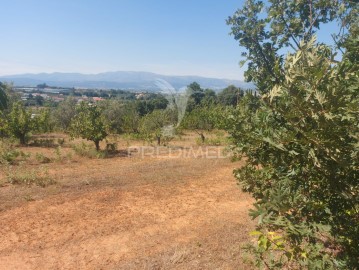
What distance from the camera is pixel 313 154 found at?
1955 mm

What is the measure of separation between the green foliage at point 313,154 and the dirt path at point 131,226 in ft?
10.9

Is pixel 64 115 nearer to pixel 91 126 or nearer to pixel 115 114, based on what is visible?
pixel 115 114

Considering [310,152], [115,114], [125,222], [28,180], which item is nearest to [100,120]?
[28,180]

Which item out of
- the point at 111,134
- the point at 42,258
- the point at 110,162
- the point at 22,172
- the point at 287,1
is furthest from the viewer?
the point at 111,134

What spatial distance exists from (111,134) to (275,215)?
23565 mm

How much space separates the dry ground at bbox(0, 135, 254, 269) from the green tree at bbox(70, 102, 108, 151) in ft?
14.3

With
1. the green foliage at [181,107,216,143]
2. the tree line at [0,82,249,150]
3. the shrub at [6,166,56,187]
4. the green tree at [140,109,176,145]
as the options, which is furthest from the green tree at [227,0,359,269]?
the green foliage at [181,107,216,143]

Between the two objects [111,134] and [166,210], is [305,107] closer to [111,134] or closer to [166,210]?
[166,210]

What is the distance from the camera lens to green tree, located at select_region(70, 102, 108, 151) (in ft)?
50.9

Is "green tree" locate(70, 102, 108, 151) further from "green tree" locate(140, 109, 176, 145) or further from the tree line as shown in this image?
"green tree" locate(140, 109, 176, 145)

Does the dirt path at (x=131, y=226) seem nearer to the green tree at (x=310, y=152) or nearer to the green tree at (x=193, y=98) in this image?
the green tree at (x=310, y=152)

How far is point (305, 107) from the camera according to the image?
1.97 m

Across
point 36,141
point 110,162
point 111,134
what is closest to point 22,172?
point 110,162

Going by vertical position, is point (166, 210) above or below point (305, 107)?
below
